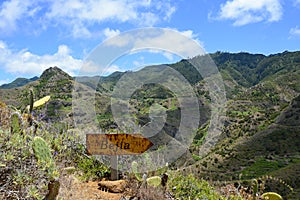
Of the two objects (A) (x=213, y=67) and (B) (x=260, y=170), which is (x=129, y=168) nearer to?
(A) (x=213, y=67)

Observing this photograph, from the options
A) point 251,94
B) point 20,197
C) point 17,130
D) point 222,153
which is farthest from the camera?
point 251,94

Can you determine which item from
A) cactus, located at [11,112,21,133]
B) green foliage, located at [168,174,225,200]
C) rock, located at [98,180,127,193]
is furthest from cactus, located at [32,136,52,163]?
green foliage, located at [168,174,225,200]

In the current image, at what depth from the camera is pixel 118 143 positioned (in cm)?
466

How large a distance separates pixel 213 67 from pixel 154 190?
2.05 metres

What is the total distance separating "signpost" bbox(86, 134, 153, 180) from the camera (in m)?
4.61

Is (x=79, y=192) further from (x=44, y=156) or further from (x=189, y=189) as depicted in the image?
(x=189, y=189)

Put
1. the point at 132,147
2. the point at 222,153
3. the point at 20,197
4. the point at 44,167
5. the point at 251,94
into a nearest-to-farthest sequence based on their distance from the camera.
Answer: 1. the point at 20,197
2. the point at 44,167
3. the point at 132,147
4. the point at 222,153
5. the point at 251,94

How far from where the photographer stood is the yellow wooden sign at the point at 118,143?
4.61m

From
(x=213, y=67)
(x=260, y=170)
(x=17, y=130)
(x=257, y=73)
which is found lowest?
(x=260, y=170)

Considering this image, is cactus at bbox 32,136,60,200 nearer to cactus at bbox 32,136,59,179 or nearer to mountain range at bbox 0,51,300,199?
cactus at bbox 32,136,59,179

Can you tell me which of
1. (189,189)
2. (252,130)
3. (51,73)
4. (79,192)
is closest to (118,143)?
(79,192)

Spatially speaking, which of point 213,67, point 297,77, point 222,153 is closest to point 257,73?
point 297,77

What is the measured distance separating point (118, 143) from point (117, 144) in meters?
0.02

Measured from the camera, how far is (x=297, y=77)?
7388cm
